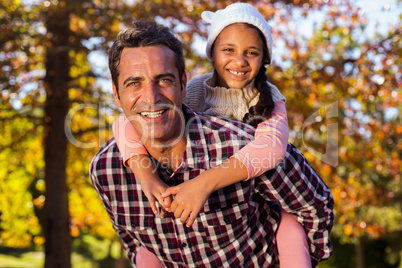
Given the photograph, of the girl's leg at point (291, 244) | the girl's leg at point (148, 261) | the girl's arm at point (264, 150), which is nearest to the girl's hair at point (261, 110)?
the girl's arm at point (264, 150)

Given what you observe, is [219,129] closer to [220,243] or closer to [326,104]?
[220,243]

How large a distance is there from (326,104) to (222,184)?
20.3ft

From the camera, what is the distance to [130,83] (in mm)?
2096

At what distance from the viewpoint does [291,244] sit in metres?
2.24

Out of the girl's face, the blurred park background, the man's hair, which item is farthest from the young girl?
the blurred park background

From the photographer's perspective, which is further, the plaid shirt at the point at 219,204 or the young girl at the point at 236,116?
the plaid shirt at the point at 219,204

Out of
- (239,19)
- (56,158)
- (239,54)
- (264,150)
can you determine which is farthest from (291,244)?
(56,158)

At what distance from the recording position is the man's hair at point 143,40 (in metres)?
2.10

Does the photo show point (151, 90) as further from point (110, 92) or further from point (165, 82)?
point (110, 92)

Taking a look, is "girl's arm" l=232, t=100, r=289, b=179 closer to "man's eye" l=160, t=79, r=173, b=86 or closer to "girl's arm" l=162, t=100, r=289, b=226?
"girl's arm" l=162, t=100, r=289, b=226

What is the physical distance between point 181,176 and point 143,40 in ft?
2.22

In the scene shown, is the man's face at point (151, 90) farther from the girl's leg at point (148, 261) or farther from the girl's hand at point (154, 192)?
the girl's leg at point (148, 261)

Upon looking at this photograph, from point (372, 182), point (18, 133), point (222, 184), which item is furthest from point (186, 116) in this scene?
point (372, 182)

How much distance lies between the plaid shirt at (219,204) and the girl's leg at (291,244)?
0.04m
